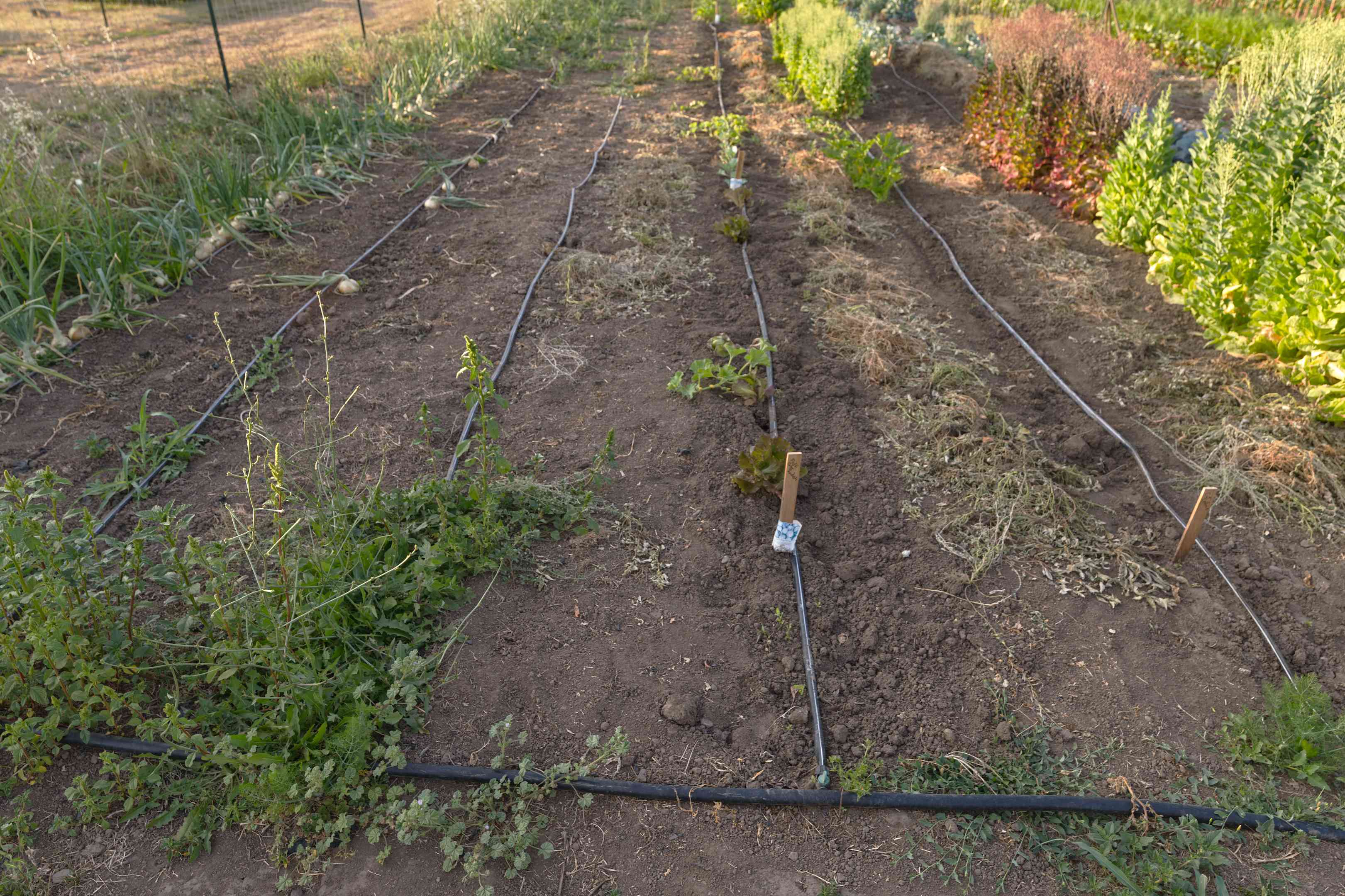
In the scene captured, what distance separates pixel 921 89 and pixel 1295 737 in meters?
9.19

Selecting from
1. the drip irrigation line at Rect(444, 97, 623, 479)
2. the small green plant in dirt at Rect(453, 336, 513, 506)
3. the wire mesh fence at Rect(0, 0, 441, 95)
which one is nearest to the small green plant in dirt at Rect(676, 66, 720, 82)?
the drip irrigation line at Rect(444, 97, 623, 479)

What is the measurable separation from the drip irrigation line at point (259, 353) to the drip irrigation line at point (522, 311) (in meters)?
0.87

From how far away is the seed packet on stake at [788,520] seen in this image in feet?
9.73

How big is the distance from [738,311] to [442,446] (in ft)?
6.87

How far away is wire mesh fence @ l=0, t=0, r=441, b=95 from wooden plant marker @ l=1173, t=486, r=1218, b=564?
7.74 meters

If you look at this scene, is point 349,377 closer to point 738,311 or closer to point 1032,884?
point 738,311

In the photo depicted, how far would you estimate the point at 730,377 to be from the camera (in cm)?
400

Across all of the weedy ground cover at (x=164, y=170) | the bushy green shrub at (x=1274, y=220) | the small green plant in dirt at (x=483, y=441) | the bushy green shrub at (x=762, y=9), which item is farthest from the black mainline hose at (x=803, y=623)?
the bushy green shrub at (x=762, y=9)

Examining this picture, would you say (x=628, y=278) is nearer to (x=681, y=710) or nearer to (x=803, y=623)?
(x=803, y=623)

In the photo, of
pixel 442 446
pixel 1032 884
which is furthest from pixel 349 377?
pixel 1032 884

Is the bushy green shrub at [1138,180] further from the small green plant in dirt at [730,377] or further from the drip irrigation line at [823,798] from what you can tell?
the drip irrigation line at [823,798]

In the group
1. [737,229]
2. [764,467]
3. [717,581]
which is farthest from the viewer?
[737,229]

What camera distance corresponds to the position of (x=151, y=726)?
2.30 metres

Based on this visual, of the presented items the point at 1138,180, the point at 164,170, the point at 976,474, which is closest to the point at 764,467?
the point at 976,474
